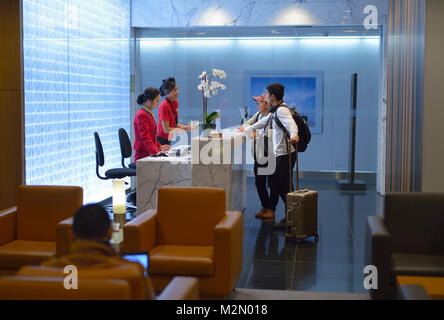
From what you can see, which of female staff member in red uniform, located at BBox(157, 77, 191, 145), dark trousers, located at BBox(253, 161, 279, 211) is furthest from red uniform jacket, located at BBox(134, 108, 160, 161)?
dark trousers, located at BBox(253, 161, 279, 211)

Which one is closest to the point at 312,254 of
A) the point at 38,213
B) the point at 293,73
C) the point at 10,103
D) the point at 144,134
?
the point at 144,134

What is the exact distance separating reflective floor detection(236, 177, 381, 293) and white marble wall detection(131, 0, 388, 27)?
317 centimetres

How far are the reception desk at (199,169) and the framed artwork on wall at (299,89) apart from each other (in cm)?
355

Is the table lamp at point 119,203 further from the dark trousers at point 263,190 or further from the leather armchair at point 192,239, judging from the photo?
the dark trousers at point 263,190

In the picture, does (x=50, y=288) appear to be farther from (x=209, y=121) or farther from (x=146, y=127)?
(x=146, y=127)

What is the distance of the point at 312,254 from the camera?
602cm

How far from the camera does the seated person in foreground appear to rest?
2514mm

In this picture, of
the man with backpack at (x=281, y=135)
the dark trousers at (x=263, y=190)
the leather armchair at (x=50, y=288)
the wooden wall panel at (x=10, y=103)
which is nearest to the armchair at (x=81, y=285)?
the leather armchair at (x=50, y=288)

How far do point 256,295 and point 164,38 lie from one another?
6848mm

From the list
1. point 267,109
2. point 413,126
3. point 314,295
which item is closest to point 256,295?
point 314,295

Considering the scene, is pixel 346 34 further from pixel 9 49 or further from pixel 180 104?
pixel 9 49

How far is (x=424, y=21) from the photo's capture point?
4695 millimetres

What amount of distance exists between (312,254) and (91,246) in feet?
12.6

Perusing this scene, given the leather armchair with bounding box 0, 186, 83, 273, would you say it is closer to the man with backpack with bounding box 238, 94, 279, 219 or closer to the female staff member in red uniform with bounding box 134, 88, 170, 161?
the female staff member in red uniform with bounding box 134, 88, 170, 161
